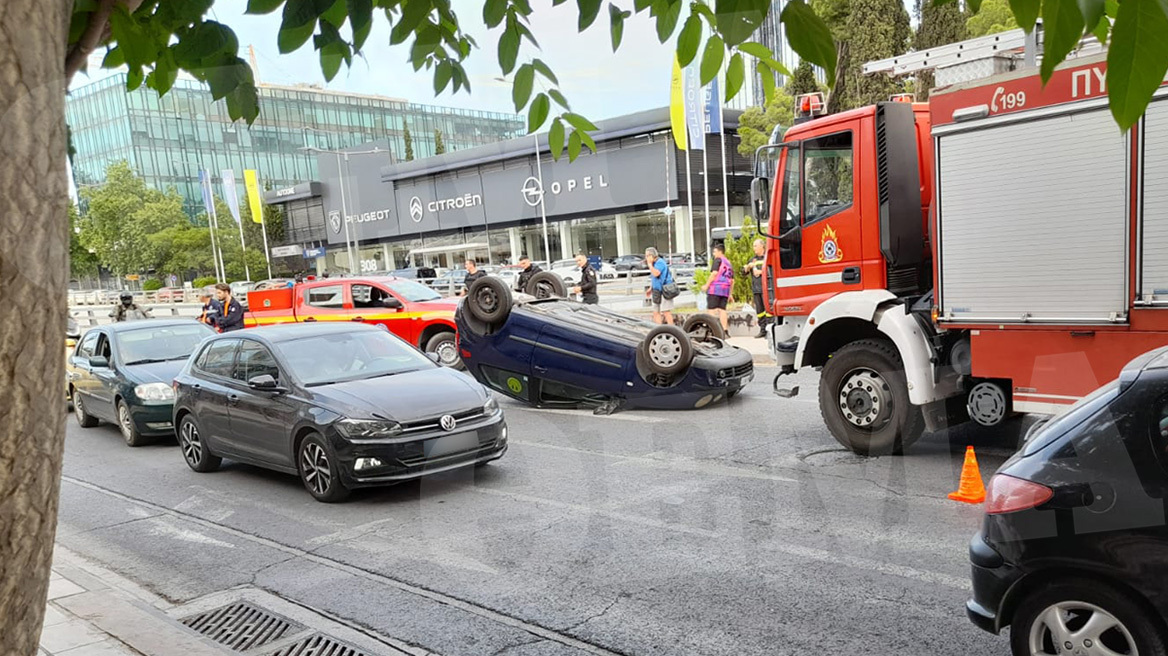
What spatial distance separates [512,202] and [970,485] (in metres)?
54.3

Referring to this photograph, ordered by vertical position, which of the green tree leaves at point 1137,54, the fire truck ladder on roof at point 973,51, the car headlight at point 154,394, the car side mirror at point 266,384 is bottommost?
the car headlight at point 154,394

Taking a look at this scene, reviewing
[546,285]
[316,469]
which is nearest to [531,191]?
[546,285]

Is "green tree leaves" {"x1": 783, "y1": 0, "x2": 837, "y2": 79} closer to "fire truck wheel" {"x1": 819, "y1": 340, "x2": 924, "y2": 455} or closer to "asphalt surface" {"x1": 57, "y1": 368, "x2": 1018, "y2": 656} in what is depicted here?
"asphalt surface" {"x1": 57, "y1": 368, "x2": 1018, "y2": 656}

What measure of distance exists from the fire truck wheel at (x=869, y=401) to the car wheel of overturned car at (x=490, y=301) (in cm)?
437

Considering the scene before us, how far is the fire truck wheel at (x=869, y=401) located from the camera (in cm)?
735

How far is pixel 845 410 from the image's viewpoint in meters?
7.70

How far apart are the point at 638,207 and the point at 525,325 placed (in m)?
42.6

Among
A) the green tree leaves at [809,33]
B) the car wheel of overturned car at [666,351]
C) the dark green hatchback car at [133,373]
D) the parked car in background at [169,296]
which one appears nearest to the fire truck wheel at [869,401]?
the car wheel of overturned car at [666,351]

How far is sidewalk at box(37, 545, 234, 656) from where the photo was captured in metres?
4.37

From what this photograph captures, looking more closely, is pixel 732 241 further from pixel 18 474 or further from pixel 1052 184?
pixel 18 474

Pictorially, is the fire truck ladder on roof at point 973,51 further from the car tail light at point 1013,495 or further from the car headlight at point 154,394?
the car headlight at point 154,394

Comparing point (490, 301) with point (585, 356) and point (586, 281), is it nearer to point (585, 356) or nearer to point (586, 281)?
point (585, 356)

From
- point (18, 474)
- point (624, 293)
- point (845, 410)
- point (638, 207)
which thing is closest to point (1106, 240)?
point (845, 410)

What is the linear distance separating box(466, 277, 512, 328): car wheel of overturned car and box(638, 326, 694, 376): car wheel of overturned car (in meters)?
1.90
